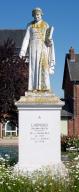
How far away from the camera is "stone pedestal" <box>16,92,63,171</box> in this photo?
15.2m

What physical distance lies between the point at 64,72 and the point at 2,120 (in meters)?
28.6

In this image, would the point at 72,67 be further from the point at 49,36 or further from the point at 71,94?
the point at 49,36

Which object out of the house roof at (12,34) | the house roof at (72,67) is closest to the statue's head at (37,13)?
the house roof at (72,67)

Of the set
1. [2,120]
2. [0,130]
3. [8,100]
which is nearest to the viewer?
[8,100]

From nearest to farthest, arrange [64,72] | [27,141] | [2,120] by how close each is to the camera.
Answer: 1. [27,141]
2. [2,120]
3. [64,72]

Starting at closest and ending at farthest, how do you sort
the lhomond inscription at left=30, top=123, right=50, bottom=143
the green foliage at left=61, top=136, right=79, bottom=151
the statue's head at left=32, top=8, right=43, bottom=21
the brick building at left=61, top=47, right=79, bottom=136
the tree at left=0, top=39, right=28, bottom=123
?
the lhomond inscription at left=30, top=123, right=50, bottom=143 < the statue's head at left=32, top=8, right=43, bottom=21 < the green foliage at left=61, top=136, right=79, bottom=151 < the tree at left=0, top=39, right=28, bottom=123 < the brick building at left=61, top=47, right=79, bottom=136

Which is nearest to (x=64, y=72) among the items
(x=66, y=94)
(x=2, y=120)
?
(x=66, y=94)

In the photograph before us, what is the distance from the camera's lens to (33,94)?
1566 cm

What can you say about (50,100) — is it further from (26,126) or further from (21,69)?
(21,69)

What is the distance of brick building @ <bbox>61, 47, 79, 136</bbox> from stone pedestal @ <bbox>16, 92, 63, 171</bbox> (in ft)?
135

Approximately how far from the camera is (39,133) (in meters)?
15.2

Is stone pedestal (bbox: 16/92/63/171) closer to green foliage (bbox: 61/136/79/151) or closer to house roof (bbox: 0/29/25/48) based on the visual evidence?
green foliage (bbox: 61/136/79/151)

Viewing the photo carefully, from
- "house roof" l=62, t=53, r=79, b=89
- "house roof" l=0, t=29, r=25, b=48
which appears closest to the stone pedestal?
"house roof" l=62, t=53, r=79, b=89

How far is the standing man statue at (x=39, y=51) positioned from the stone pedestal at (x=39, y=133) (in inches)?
30.3
